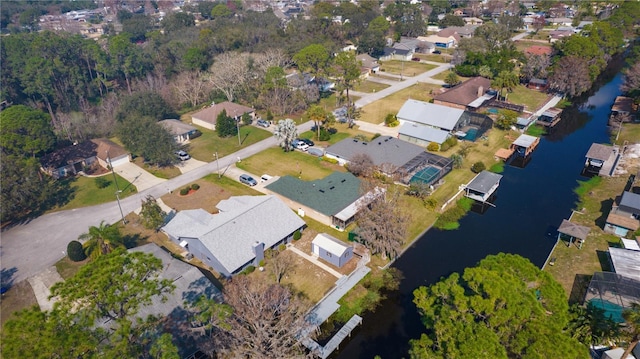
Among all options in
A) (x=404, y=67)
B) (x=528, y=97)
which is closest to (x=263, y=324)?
(x=528, y=97)

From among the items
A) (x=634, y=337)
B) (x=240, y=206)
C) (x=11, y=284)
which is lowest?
(x=11, y=284)

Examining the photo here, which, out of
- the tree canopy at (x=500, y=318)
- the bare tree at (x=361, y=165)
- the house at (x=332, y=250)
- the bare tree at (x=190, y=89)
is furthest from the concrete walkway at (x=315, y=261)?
the bare tree at (x=190, y=89)

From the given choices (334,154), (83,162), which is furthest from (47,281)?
(334,154)

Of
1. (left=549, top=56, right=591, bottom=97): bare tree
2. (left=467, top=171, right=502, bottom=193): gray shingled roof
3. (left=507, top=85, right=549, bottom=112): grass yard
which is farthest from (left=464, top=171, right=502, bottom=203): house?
(left=549, top=56, right=591, bottom=97): bare tree

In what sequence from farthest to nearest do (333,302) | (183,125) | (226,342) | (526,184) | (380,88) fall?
(380,88), (183,125), (526,184), (333,302), (226,342)

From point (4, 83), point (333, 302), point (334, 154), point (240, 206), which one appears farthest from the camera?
point (4, 83)

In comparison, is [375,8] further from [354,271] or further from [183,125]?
[354,271]

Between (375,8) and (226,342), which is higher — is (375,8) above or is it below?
above

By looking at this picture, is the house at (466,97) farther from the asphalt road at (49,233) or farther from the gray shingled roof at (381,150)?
the asphalt road at (49,233)
